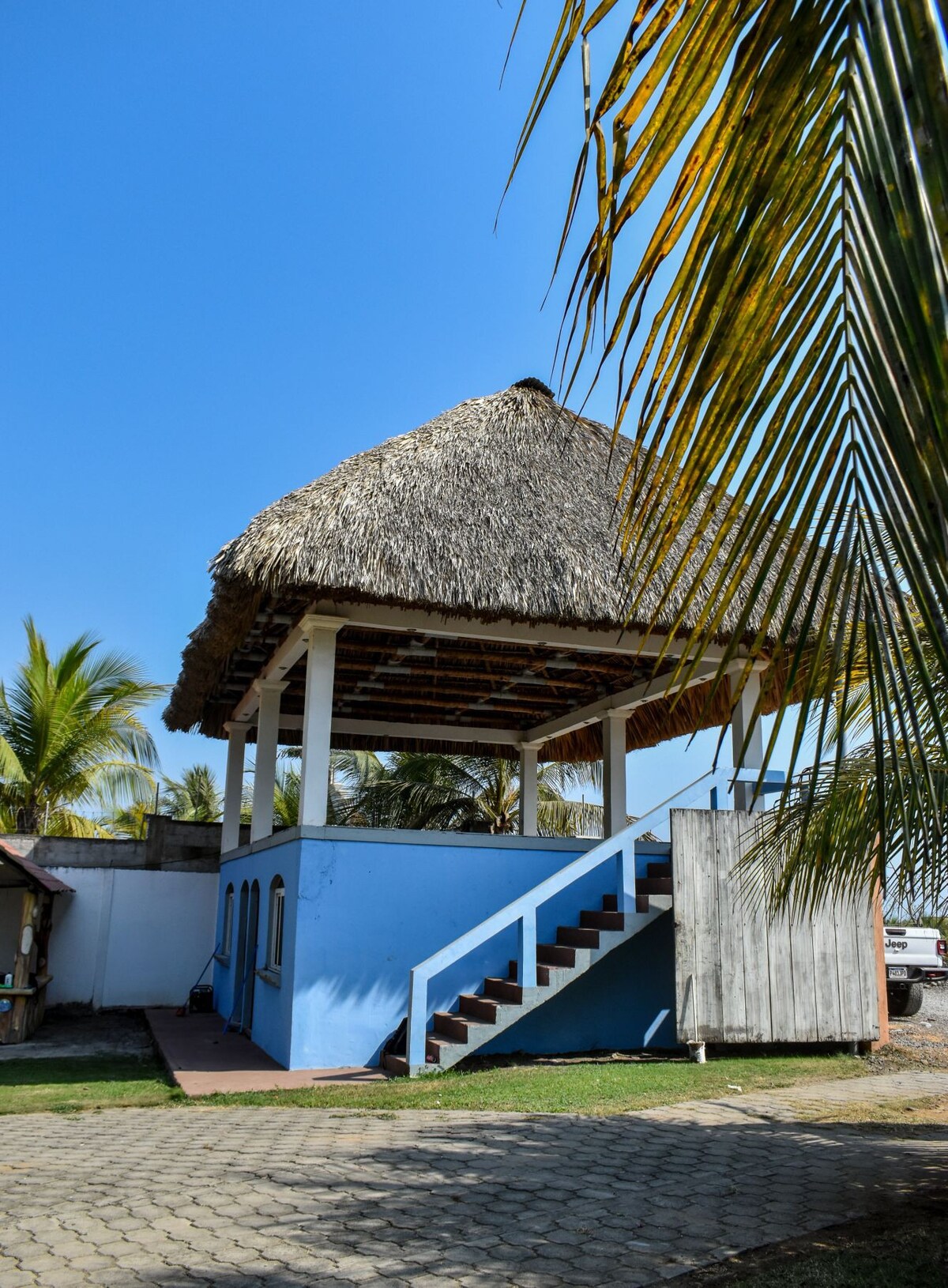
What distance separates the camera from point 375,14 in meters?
2.37

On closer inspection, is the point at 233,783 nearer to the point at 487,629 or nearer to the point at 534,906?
the point at 487,629

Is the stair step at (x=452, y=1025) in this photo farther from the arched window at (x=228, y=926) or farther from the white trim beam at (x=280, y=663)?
the arched window at (x=228, y=926)

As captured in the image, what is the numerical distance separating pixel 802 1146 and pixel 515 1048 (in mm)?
3623

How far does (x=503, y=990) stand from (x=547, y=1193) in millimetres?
3804

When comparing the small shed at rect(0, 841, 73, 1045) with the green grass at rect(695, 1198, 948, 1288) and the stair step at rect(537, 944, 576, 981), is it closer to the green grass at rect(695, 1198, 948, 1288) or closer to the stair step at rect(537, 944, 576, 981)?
the stair step at rect(537, 944, 576, 981)

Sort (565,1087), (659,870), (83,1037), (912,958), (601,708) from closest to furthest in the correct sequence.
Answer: (565,1087) → (659,870) → (83,1037) → (601,708) → (912,958)

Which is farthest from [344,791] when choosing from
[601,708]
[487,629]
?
[487,629]

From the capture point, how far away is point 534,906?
8.20 metres

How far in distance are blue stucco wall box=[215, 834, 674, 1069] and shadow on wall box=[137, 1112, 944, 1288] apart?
1.95 m

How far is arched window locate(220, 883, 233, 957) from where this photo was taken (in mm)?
12273

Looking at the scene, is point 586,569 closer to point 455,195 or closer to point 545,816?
point 455,195

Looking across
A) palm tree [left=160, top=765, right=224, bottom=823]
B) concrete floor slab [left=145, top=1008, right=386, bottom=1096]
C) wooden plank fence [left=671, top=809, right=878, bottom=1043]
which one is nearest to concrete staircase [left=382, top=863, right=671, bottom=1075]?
wooden plank fence [left=671, top=809, right=878, bottom=1043]

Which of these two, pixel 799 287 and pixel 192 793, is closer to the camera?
pixel 799 287

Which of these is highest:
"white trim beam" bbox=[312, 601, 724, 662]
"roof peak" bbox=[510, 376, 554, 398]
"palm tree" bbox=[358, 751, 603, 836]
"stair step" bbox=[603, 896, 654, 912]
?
"roof peak" bbox=[510, 376, 554, 398]
